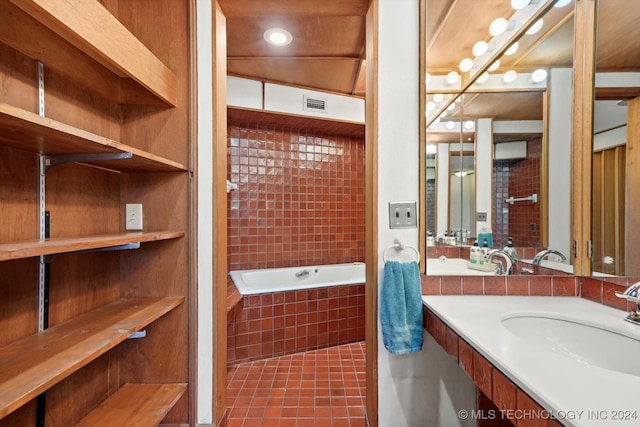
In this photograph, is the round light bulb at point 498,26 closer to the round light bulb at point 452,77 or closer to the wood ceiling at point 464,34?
the wood ceiling at point 464,34

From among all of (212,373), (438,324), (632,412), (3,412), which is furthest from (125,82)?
(632,412)

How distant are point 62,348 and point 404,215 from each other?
1.35 m

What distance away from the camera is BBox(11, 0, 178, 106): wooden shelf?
0.71 meters

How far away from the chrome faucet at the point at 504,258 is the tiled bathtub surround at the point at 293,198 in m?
2.00

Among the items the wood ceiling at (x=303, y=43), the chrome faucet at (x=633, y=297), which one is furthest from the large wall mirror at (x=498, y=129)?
the wood ceiling at (x=303, y=43)

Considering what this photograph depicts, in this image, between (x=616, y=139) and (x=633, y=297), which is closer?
(x=633, y=297)

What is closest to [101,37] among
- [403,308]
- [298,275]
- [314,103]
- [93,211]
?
[93,211]

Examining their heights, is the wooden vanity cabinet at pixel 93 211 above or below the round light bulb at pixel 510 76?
below

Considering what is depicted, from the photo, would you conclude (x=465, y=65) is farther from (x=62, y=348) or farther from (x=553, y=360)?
(x=62, y=348)

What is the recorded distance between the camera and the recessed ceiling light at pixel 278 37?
188 cm

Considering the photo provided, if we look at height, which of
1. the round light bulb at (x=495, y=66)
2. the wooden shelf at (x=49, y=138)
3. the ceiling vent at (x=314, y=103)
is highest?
the ceiling vent at (x=314, y=103)

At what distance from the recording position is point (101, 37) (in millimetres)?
852

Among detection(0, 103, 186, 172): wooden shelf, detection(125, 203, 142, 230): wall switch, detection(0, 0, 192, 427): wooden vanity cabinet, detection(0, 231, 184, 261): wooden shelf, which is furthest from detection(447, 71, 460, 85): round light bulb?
detection(125, 203, 142, 230): wall switch

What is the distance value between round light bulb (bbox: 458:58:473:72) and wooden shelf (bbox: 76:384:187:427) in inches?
83.7
